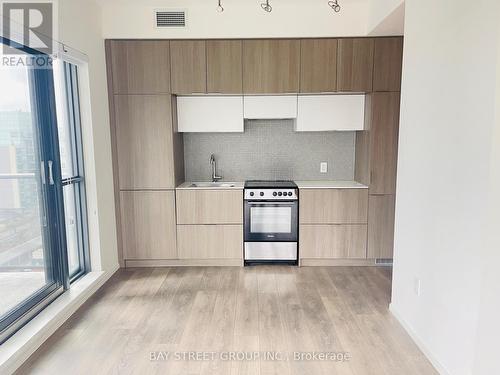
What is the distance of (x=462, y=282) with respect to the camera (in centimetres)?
186

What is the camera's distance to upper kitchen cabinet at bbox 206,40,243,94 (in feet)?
11.8

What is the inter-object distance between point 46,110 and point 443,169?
286 cm

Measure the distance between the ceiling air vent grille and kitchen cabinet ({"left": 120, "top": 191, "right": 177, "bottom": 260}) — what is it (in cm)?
173

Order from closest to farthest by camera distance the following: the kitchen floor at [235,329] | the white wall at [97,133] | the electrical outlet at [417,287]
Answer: the kitchen floor at [235,329] < the electrical outlet at [417,287] < the white wall at [97,133]

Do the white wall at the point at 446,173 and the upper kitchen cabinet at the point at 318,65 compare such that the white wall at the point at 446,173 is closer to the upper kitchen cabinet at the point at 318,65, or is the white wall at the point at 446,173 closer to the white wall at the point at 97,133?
the upper kitchen cabinet at the point at 318,65

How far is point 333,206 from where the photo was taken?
150 inches

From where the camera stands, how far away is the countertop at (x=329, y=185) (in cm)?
378

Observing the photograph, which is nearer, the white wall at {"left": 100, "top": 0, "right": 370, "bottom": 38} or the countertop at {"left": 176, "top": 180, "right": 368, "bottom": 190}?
the white wall at {"left": 100, "top": 0, "right": 370, "bottom": 38}

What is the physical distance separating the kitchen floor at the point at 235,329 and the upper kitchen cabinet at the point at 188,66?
1.98 meters

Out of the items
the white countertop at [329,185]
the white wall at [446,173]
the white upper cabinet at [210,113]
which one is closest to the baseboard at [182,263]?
the white countertop at [329,185]

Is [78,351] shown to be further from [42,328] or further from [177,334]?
[177,334]

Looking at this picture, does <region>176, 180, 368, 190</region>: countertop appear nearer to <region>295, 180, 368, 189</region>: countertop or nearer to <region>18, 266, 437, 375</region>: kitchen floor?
<region>295, 180, 368, 189</region>: countertop

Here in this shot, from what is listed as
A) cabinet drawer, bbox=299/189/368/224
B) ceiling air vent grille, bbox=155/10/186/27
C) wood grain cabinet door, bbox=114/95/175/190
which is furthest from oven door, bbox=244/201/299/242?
ceiling air vent grille, bbox=155/10/186/27

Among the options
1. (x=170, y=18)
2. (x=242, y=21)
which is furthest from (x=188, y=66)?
(x=242, y=21)
